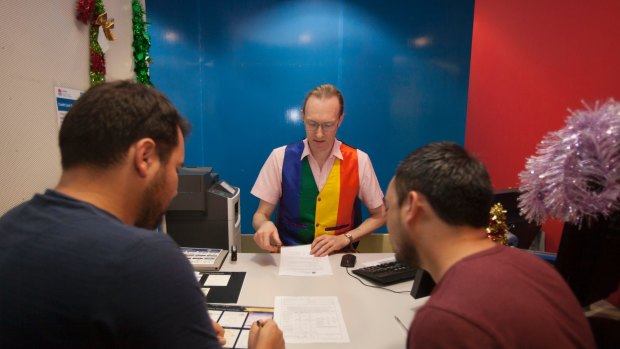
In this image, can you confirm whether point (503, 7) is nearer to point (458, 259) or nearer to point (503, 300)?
point (458, 259)

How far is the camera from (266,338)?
0.96m

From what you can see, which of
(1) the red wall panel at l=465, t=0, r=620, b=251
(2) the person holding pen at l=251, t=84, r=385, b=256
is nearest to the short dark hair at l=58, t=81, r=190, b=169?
(1) the red wall panel at l=465, t=0, r=620, b=251

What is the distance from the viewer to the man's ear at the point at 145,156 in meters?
0.75

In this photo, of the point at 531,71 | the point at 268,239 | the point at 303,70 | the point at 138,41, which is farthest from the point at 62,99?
the point at 531,71

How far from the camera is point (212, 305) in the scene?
4.18 ft

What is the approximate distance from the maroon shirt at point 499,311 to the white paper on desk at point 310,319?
0.42 m

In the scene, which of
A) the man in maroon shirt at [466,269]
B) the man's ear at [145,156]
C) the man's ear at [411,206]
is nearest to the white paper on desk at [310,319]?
the man in maroon shirt at [466,269]

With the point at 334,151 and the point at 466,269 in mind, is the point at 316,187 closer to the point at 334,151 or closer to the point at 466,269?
the point at 334,151

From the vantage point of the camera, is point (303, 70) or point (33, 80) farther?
point (303, 70)

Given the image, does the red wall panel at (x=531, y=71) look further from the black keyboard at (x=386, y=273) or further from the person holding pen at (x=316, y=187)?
the person holding pen at (x=316, y=187)

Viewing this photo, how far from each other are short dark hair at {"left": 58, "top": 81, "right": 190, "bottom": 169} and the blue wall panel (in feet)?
7.46

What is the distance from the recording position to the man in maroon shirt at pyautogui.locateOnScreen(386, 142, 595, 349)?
2.11 ft

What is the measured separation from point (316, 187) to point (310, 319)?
1.03m

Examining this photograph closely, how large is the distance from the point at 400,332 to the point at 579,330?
0.51 metres
